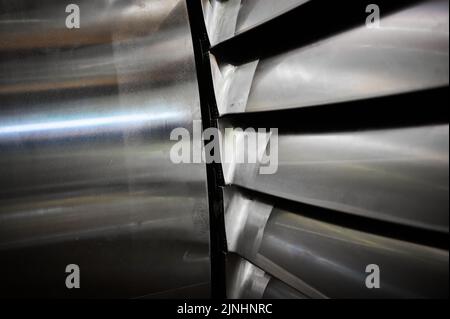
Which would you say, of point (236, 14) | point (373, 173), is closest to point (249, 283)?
point (373, 173)

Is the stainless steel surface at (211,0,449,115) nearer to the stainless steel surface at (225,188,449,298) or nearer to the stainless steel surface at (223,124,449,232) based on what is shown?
the stainless steel surface at (223,124,449,232)

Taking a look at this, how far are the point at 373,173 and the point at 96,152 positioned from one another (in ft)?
1.44

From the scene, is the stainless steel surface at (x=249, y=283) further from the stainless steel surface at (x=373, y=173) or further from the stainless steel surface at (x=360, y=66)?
the stainless steel surface at (x=360, y=66)

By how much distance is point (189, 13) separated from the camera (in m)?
0.67

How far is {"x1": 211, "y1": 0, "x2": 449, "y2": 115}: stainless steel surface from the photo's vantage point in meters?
0.37

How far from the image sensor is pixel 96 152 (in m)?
0.58

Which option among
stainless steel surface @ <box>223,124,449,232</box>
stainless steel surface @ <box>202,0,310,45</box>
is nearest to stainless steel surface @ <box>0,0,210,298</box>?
stainless steel surface @ <box>202,0,310,45</box>

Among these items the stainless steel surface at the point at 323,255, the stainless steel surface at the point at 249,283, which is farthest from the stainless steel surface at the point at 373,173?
the stainless steel surface at the point at 249,283

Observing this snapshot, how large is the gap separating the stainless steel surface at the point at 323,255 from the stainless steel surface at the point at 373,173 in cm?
4

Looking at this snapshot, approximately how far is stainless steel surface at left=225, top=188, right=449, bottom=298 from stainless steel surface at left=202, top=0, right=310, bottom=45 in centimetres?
30

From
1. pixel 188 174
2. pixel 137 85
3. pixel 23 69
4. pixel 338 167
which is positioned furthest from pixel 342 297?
pixel 23 69

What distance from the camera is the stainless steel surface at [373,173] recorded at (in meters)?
0.37

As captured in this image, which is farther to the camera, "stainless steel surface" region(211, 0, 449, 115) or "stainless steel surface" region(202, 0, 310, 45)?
"stainless steel surface" region(202, 0, 310, 45)
